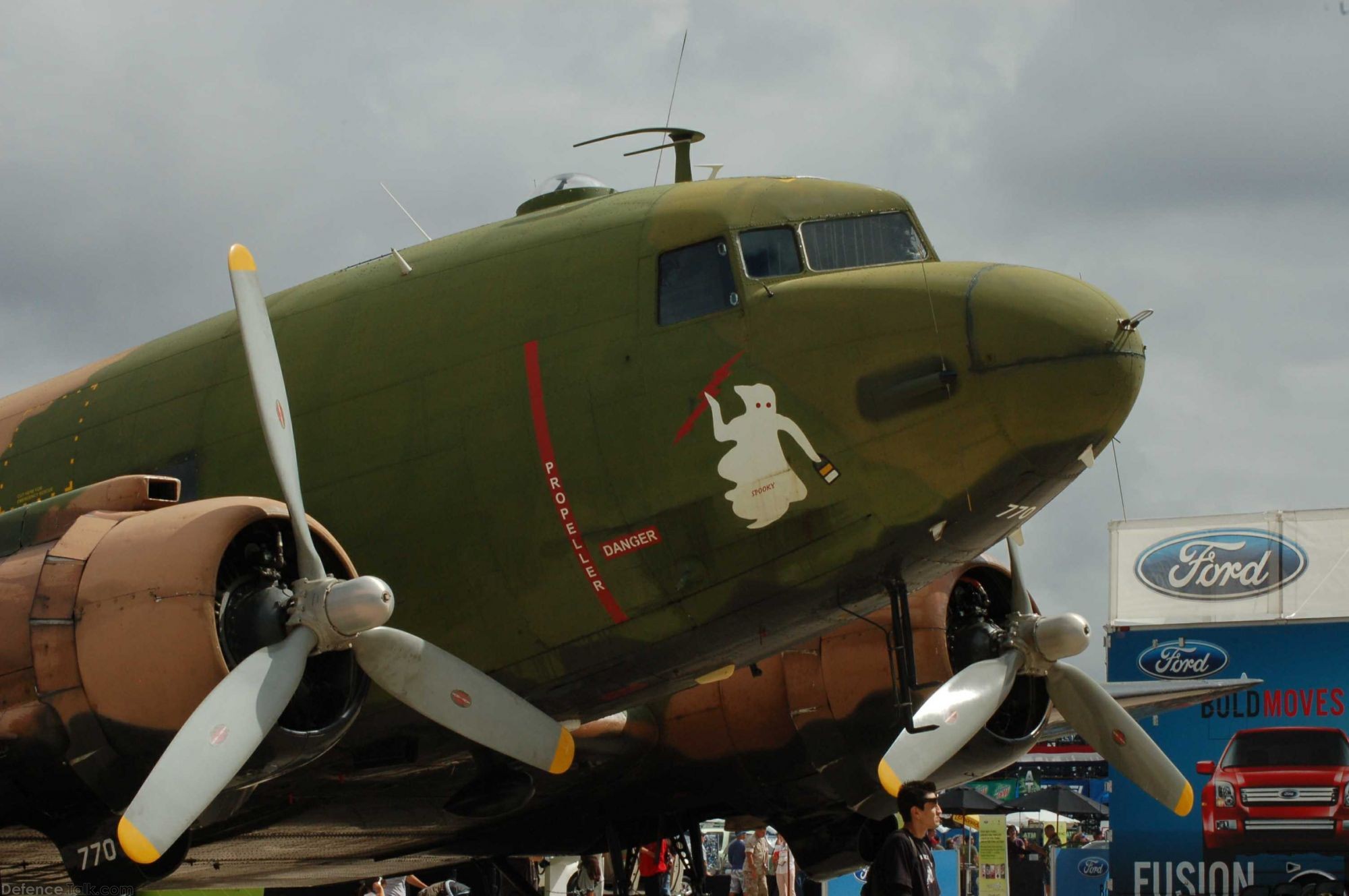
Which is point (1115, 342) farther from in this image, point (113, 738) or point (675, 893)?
point (675, 893)

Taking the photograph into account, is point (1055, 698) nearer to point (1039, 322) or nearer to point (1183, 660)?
point (1039, 322)

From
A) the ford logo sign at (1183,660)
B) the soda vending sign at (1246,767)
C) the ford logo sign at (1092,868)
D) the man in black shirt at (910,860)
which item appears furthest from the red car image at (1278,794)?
the man in black shirt at (910,860)

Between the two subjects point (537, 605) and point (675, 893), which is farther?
point (675, 893)

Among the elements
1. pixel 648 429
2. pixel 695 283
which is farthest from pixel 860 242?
pixel 648 429

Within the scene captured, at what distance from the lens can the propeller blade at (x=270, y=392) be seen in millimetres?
9625

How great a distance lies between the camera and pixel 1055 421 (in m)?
9.24

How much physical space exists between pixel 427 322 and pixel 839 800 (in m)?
6.16

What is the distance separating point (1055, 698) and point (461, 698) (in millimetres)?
5571

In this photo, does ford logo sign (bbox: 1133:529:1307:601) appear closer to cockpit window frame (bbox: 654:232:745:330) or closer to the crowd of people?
the crowd of people

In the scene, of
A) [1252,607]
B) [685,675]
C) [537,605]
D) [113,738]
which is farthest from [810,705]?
[1252,607]

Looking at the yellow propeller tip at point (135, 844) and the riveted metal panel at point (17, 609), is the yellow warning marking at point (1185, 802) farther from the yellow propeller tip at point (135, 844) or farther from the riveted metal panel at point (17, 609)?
the riveted metal panel at point (17, 609)

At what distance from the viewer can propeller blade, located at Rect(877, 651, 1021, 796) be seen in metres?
10.3

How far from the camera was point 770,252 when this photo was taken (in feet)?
34.0

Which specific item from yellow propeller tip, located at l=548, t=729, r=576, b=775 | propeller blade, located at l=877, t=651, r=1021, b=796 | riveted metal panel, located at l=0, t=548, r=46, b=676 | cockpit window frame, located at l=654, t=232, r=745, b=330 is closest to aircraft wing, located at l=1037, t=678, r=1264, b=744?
propeller blade, located at l=877, t=651, r=1021, b=796
